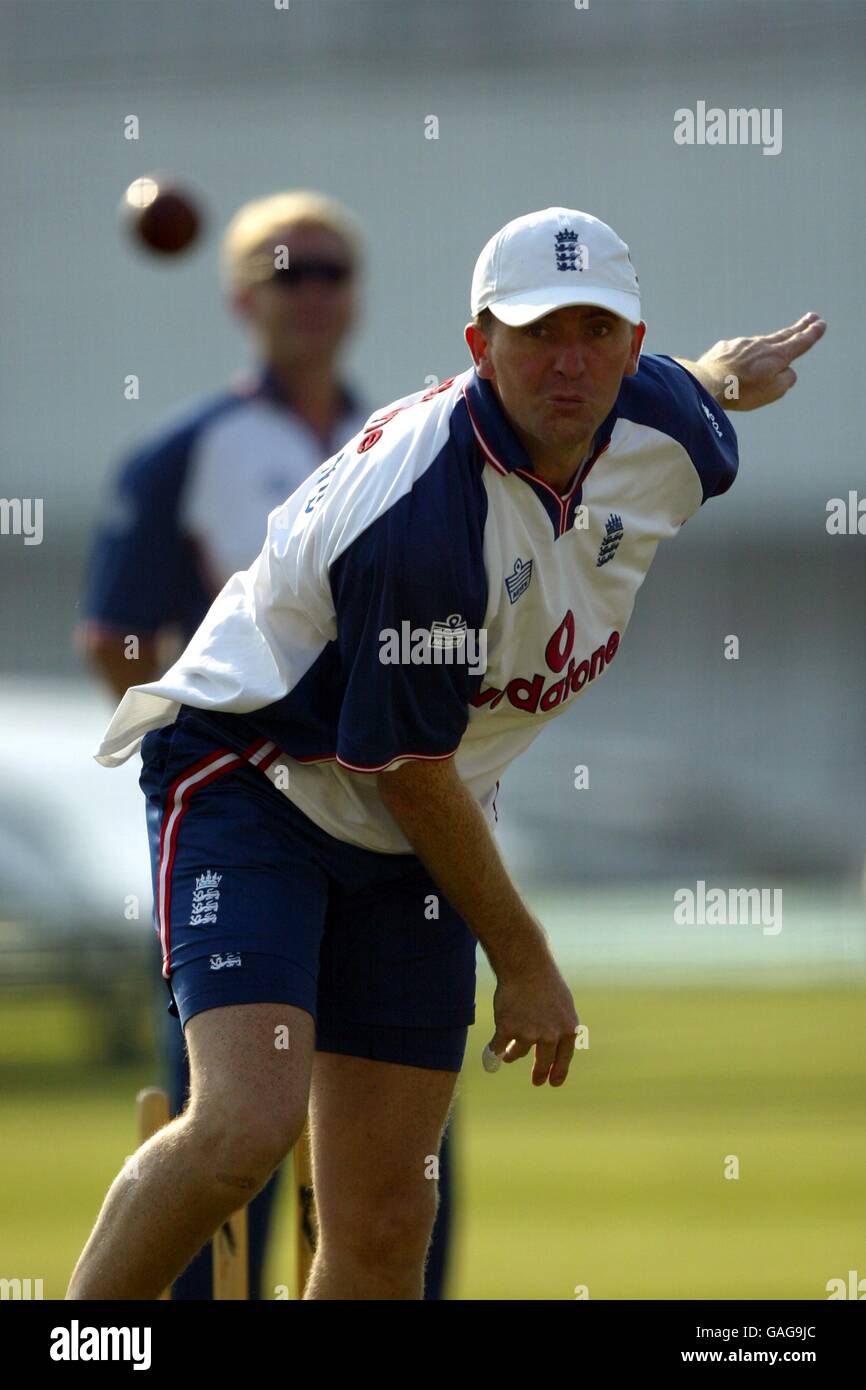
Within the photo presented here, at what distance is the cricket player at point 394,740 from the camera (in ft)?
8.85

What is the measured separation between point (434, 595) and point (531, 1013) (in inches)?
27.0

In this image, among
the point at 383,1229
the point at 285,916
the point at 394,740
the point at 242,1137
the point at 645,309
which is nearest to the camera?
the point at 242,1137

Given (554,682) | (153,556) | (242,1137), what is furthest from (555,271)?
(153,556)

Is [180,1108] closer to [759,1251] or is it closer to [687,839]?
[759,1251]

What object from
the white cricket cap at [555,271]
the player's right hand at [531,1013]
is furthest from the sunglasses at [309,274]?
the player's right hand at [531,1013]

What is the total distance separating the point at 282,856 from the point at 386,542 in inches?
21.6

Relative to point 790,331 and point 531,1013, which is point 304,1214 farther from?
point 790,331

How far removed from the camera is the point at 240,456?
152 inches

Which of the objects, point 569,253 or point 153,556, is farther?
point 153,556

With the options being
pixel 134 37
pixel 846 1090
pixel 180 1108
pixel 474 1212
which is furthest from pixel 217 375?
pixel 180 1108

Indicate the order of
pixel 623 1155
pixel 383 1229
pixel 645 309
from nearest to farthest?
pixel 383 1229, pixel 623 1155, pixel 645 309

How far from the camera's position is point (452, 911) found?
125 inches

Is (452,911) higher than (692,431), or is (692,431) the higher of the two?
(692,431)

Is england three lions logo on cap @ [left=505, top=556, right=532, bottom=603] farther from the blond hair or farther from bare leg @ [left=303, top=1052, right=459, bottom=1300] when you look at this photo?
the blond hair
